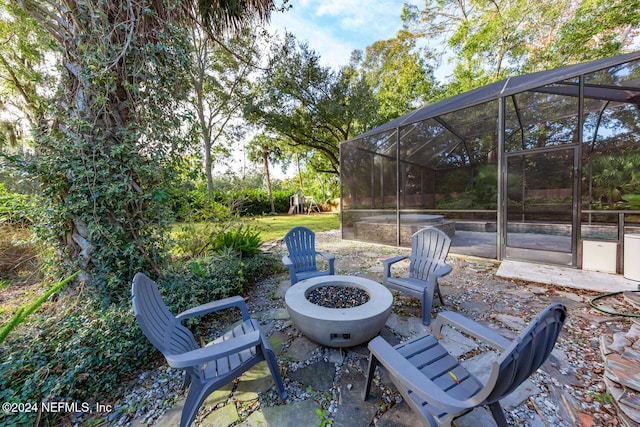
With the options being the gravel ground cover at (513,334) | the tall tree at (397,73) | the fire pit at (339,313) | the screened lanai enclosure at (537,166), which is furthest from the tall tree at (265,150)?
the fire pit at (339,313)

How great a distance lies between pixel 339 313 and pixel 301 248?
1525 mm

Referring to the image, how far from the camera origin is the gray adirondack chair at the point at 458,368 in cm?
95

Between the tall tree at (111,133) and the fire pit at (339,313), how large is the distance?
1892 millimetres

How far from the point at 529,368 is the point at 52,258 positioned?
400 centimetres

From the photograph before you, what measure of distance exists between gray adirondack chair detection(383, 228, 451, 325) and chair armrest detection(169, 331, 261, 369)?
1812mm

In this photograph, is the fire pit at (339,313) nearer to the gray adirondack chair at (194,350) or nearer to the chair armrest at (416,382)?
the gray adirondack chair at (194,350)

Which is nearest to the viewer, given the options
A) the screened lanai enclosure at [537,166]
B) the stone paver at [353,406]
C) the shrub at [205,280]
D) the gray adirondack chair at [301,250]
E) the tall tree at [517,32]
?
the stone paver at [353,406]

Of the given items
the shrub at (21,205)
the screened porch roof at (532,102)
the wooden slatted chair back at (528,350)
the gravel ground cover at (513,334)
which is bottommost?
the gravel ground cover at (513,334)

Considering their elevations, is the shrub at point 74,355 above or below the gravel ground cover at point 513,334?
above

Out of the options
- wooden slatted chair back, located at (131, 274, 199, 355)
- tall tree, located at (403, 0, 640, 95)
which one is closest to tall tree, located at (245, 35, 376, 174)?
tall tree, located at (403, 0, 640, 95)

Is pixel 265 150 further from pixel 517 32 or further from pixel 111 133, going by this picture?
pixel 517 32

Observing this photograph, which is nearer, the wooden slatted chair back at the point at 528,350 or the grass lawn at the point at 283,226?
the wooden slatted chair back at the point at 528,350

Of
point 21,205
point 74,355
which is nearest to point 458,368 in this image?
point 74,355

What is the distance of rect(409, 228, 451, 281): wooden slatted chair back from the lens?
278 centimetres
